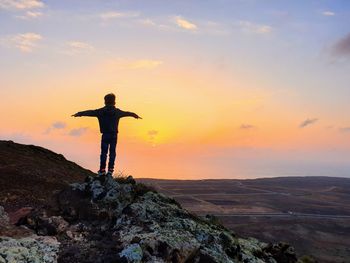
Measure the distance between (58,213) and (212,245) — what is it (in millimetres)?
5234

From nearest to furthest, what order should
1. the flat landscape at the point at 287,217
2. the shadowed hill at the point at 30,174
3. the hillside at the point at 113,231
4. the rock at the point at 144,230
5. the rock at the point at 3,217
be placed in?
1. the hillside at the point at 113,231
2. the rock at the point at 144,230
3. the rock at the point at 3,217
4. the shadowed hill at the point at 30,174
5. the flat landscape at the point at 287,217

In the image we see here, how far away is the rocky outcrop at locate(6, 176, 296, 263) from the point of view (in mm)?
12898

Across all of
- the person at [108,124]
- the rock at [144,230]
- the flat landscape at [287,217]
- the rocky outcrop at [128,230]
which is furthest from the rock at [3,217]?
the flat landscape at [287,217]

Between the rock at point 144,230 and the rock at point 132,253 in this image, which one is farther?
the rock at point 144,230

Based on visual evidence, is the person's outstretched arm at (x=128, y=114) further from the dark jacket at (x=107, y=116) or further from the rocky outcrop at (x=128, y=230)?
the rocky outcrop at (x=128, y=230)

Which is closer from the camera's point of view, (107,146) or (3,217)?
(3,217)

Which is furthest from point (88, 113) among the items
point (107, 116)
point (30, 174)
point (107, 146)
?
point (30, 174)

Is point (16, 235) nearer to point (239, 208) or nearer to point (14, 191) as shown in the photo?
point (14, 191)

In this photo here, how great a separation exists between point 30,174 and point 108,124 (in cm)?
529

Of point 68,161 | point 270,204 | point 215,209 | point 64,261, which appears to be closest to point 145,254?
point 64,261

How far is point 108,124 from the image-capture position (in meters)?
18.0

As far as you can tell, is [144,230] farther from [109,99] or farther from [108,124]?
[109,99]

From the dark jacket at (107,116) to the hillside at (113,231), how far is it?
6.83 ft

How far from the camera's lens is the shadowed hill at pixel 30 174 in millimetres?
17156
